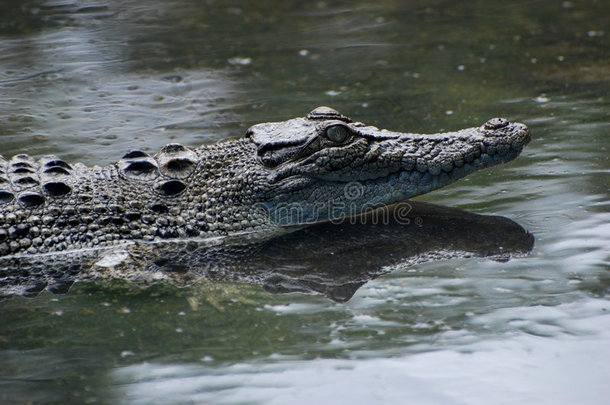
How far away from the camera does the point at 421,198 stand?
5.92 meters

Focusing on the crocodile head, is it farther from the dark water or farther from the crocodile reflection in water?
the dark water

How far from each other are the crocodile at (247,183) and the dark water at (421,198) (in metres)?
0.60

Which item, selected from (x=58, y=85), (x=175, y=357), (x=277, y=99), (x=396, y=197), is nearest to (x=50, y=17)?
(x=58, y=85)

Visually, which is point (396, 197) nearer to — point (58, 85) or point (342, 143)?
point (342, 143)

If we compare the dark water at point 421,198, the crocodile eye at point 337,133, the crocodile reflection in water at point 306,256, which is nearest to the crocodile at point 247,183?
the crocodile eye at point 337,133

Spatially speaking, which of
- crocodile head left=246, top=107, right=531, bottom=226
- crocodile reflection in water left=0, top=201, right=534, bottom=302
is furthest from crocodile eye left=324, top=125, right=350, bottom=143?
crocodile reflection in water left=0, top=201, right=534, bottom=302

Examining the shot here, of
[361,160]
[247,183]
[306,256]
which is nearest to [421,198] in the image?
[361,160]

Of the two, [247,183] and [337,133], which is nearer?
[337,133]

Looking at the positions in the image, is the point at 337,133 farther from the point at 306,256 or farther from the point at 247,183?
the point at 306,256

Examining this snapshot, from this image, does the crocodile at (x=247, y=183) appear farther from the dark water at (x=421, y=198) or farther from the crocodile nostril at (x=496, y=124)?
the dark water at (x=421, y=198)

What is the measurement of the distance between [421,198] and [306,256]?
1.33m

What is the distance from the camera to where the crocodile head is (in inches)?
206

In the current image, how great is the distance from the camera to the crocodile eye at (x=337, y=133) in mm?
5266

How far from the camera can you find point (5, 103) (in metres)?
9.05
